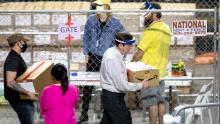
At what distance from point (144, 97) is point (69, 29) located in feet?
5.00

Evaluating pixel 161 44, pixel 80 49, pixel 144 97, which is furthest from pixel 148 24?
pixel 80 49

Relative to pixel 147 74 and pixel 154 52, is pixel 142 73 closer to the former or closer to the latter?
pixel 147 74

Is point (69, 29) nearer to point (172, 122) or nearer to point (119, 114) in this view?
point (119, 114)

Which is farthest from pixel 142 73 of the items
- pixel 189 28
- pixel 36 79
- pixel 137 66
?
pixel 189 28

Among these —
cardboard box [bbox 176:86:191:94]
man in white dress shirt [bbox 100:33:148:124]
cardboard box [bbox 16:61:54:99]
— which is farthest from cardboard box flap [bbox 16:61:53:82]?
cardboard box [bbox 176:86:191:94]

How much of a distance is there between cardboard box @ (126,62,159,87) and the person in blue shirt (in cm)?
143

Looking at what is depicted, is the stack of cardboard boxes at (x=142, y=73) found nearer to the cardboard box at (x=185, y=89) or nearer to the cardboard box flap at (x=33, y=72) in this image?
the cardboard box flap at (x=33, y=72)

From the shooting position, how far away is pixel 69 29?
11297 mm

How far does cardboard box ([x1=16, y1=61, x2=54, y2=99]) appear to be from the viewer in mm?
10020

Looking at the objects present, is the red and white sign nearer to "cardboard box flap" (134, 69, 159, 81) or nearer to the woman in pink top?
"cardboard box flap" (134, 69, 159, 81)

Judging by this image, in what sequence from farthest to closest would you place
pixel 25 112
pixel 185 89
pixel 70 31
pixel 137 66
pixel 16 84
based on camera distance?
pixel 185 89
pixel 70 31
pixel 137 66
pixel 25 112
pixel 16 84

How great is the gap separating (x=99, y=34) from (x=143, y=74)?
1824mm

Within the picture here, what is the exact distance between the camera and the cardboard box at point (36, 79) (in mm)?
10020

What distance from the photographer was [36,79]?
10.1m
